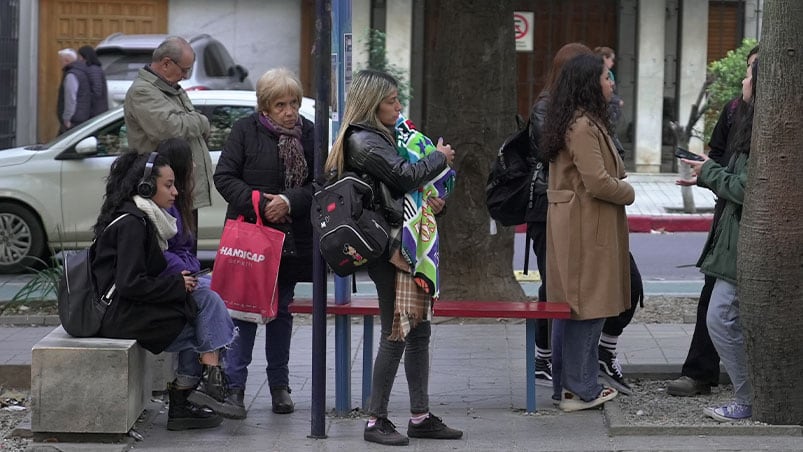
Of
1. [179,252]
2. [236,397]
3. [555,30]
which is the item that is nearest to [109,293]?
[179,252]

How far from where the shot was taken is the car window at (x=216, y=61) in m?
17.6

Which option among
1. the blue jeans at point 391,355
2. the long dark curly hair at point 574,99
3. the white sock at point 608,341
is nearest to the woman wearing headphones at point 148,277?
the blue jeans at point 391,355

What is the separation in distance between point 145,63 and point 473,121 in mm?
9077

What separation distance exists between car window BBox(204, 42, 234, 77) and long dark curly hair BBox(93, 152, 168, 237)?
1118 centimetres

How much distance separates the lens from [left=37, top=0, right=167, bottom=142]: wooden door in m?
21.3

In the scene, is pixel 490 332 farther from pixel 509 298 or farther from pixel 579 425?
pixel 579 425

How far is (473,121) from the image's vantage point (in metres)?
9.22

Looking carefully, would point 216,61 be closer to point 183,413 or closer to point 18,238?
point 18,238

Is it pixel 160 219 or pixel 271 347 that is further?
pixel 271 347

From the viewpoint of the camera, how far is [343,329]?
6.75 meters

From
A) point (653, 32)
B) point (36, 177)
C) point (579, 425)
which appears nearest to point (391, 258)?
point (579, 425)

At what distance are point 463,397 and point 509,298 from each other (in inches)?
86.5

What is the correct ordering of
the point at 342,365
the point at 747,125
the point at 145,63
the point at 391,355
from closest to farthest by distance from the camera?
1. the point at 391,355
2. the point at 747,125
3. the point at 342,365
4. the point at 145,63

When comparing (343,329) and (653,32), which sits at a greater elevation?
(653,32)
